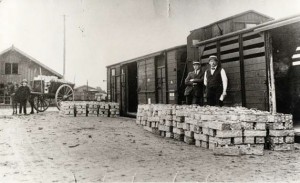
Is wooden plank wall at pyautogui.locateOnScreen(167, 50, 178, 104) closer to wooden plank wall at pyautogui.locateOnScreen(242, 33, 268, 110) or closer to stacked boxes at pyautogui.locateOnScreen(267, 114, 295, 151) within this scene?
wooden plank wall at pyautogui.locateOnScreen(242, 33, 268, 110)

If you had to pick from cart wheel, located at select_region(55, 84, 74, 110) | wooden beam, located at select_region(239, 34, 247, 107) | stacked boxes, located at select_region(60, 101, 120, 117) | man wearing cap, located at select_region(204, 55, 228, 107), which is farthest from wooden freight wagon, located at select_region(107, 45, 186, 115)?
wooden beam, located at select_region(239, 34, 247, 107)

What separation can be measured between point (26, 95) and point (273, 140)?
475 inches

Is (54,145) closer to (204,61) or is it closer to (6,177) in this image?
(6,177)

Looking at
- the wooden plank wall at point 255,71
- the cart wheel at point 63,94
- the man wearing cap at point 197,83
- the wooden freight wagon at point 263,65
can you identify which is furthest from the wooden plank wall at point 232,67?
the cart wheel at point 63,94

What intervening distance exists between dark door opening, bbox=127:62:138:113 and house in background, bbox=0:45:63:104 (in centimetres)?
1330

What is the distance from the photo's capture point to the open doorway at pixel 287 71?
732 centimetres

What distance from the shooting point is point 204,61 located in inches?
381

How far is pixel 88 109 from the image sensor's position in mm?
14625

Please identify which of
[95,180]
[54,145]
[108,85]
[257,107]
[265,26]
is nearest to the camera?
[95,180]

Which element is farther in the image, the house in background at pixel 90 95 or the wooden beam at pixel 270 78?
the house in background at pixel 90 95

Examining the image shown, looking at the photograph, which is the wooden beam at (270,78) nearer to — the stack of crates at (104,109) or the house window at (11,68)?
the stack of crates at (104,109)

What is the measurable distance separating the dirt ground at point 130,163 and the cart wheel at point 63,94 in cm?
961

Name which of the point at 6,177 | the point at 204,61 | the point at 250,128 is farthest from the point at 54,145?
the point at 204,61

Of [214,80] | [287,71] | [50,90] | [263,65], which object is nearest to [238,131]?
[214,80]
